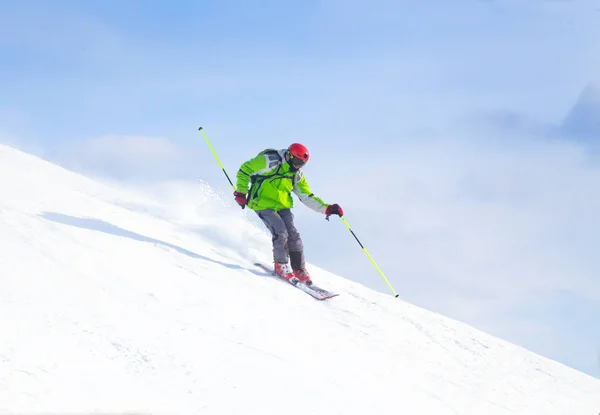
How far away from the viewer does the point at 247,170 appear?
11.2 metres

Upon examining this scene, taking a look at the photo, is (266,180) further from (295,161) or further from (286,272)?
(286,272)

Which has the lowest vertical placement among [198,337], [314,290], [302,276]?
[198,337]

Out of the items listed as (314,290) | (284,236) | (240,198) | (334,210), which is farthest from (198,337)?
(334,210)

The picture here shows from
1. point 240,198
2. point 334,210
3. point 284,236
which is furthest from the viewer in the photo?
point 334,210

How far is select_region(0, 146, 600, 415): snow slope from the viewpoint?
17.4 ft

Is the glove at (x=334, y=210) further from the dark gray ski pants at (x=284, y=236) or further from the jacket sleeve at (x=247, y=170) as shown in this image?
the jacket sleeve at (x=247, y=170)

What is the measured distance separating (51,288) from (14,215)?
2674 mm

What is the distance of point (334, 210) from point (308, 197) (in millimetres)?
618

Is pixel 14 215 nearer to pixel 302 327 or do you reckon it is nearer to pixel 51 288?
pixel 51 288

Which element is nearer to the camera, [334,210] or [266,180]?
[266,180]

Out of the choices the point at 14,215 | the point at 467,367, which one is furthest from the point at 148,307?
the point at 467,367

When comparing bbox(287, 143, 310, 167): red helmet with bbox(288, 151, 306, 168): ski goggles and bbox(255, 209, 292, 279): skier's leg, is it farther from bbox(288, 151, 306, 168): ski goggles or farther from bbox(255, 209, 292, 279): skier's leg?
bbox(255, 209, 292, 279): skier's leg

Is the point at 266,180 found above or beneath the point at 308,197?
beneath

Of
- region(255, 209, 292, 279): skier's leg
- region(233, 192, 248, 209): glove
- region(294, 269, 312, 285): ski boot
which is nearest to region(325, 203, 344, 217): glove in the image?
region(255, 209, 292, 279): skier's leg
